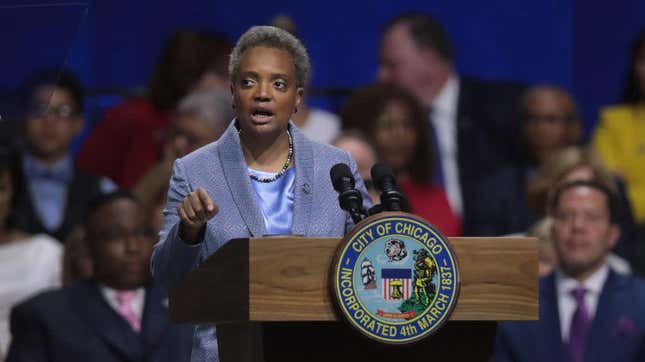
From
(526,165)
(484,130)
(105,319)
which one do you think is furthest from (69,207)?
(526,165)

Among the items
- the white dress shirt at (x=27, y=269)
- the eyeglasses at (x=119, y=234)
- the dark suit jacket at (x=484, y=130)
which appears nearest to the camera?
the eyeglasses at (x=119, y=234)

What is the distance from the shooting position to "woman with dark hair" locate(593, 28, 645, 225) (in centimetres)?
594

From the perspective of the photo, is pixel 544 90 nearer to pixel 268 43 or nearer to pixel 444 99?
pixel 444 99

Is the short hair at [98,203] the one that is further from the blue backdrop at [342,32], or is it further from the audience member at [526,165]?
the blue backdrop at [342,32]

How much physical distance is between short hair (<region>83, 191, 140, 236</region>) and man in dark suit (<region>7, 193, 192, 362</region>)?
5.0 inches

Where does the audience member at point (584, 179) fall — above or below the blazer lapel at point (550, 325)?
above

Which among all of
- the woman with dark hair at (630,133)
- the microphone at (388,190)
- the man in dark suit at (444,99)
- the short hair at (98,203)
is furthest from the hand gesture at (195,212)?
the woman with dark hair at (630,133)

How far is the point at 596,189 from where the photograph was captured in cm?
495

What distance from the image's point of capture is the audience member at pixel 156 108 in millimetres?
5570

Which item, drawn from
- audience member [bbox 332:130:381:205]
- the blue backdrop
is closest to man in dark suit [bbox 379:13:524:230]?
the blue backdrop

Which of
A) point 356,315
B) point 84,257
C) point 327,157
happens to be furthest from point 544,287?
point 356,315

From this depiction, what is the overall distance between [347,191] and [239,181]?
0.90ft

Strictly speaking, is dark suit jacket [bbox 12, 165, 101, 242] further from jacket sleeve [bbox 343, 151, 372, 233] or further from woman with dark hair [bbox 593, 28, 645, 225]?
jacket sleeve [bbox 343, 151, 372, 233]

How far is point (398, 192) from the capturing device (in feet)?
8.16
